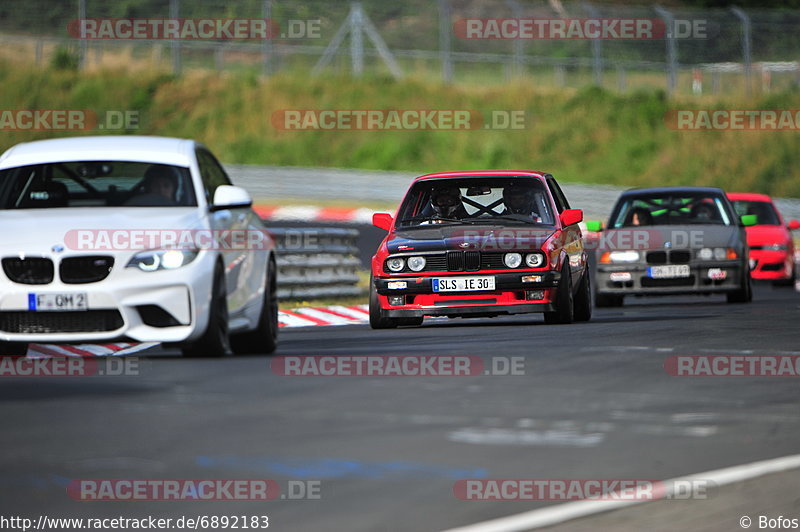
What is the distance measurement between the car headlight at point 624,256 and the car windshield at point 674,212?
0.67 meters

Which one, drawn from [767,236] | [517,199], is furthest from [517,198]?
[767,236]

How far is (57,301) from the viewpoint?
1067cm

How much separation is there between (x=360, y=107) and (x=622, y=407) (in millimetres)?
38698

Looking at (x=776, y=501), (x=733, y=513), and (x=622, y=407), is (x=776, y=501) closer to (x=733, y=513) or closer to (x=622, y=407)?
(x=733, y=513)

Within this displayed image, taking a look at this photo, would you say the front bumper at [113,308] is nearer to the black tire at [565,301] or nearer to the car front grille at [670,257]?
the black tire at [565,301]

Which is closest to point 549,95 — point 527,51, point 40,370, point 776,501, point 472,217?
point 527,51

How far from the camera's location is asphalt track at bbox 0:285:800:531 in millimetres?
6391

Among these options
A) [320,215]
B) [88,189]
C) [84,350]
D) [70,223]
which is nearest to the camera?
[70,223]

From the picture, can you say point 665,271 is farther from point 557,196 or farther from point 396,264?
point 396,264

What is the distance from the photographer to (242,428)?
8.12 metres

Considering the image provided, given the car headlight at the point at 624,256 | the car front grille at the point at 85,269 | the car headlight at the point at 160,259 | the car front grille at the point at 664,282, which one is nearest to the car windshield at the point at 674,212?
the car headlight at the point at 624,256

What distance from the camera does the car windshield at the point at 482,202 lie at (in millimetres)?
15391

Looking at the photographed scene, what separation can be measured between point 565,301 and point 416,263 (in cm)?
139

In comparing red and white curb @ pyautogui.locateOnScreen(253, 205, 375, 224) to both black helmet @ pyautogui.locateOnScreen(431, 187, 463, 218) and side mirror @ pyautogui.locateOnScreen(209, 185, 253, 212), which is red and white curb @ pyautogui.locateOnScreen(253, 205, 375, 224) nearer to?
black helmet @ pyautogui.locateOnScreen(431, 187, 463, 218)
